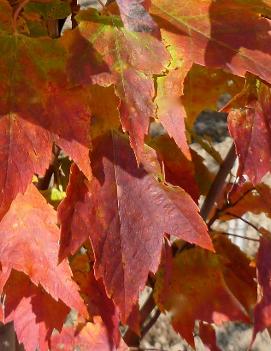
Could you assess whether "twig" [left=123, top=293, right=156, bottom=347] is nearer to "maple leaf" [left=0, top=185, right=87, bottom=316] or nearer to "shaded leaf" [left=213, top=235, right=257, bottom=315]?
"shaded leaf" [left=213, top=235, right=257, bottom=315]

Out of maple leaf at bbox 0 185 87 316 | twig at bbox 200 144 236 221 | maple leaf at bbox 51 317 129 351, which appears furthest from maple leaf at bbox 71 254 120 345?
twig at bbox 200 144 236 221

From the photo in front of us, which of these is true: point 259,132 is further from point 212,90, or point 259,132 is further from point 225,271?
point 225,271

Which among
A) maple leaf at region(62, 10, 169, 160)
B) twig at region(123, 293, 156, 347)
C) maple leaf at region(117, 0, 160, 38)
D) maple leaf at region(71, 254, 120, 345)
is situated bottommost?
twig at region(123, 293, 156, 347)

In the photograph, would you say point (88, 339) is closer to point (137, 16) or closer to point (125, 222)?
point (125, 222)

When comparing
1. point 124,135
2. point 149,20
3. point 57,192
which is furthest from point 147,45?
point 57,192

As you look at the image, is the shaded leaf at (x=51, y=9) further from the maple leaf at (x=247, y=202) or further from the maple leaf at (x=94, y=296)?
the maple leaf at (x=247, y=202)

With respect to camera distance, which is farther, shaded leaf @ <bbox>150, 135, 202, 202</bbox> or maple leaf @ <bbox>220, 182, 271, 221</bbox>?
maple leaf @ <bbox>220, 182, 271, 221</bbox>
